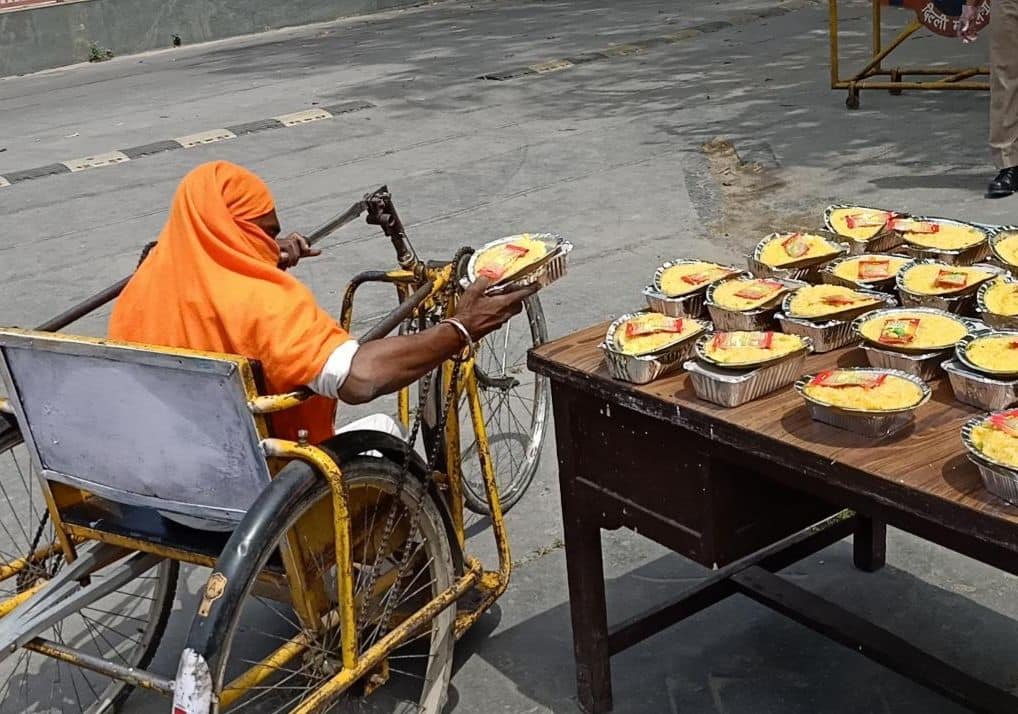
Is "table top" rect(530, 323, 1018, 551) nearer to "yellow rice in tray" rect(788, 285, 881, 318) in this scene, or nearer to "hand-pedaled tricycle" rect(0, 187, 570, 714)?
"yellow rice in tray" rect(788, 285, 881, 318)

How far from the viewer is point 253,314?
8.11ft

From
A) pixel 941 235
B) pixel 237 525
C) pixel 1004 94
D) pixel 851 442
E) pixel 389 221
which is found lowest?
pixel 1004 94

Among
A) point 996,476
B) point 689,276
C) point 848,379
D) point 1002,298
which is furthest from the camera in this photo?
point 689,276

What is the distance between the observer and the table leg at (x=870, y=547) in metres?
3.37

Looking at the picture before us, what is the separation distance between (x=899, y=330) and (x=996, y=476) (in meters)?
0.54

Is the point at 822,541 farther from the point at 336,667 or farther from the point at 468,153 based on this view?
the point at 468,153

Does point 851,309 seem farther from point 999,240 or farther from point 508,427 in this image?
point 508,427

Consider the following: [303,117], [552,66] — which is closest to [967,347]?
[303,117]

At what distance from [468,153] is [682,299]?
638 centimetres

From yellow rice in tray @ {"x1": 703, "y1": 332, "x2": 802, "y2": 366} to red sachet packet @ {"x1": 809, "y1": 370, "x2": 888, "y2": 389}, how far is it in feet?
0.30

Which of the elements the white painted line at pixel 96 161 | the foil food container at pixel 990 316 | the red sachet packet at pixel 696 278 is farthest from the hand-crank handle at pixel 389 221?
the white painted line at pixel 96 161

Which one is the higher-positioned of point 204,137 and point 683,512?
point 683,512

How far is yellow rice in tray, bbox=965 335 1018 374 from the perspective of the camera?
7.11ft

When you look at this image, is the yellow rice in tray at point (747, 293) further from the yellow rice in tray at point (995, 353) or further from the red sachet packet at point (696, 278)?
the yellow rice in tray at point (995, 353)
